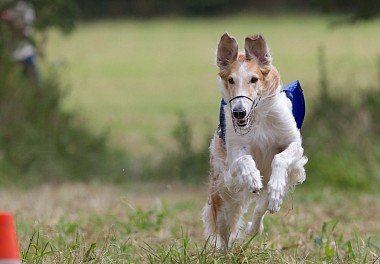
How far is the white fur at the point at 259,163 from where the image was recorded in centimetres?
744

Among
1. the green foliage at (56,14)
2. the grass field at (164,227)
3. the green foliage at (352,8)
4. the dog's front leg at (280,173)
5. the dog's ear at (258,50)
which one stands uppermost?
the green foliage at (56,14)

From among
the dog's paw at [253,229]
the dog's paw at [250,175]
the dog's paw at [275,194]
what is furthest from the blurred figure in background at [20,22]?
the dog's paw at [275,194]

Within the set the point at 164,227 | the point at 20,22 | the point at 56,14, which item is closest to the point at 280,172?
the point at 164,227

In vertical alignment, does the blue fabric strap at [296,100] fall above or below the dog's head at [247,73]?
below

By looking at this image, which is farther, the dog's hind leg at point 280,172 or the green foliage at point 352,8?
the green foliage at point 352,8

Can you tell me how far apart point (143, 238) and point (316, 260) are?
6.81 ft

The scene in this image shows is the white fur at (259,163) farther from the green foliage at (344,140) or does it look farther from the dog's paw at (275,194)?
the green foliage at (344,140)

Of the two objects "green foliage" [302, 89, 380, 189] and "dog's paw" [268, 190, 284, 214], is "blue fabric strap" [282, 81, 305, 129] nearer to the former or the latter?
"dog's paw" [268, 190, 284, 214]

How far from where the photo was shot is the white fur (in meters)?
7.44

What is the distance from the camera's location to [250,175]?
7371mm

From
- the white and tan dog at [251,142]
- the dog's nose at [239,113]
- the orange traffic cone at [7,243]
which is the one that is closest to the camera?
the orange traffic cone at [7,243]

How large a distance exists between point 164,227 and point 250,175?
306cm

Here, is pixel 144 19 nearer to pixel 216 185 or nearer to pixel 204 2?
pixel 204 2

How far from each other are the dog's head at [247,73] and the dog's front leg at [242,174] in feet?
0.80
